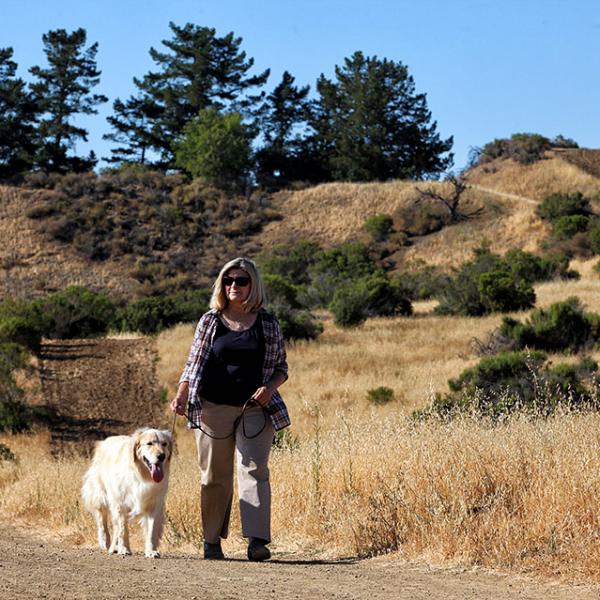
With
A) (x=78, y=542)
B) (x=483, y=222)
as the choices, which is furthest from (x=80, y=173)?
(x=78, y=542)

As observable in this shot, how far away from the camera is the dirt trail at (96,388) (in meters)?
21.0

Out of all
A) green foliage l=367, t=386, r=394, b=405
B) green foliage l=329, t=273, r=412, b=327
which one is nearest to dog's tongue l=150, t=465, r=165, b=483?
green foliage l=367, t=386, r=394, b=405

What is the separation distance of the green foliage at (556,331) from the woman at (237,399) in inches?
777

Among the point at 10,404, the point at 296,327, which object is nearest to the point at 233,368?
the point at 10,404

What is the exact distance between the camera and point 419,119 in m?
74.9

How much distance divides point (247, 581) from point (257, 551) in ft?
3.13

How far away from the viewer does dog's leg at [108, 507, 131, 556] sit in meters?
7.66

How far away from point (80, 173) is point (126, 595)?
67259 millimetres

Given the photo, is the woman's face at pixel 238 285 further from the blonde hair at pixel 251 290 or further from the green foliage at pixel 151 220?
the green foliage at pixel 151 220

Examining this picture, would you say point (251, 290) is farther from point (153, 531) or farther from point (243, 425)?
point (153, 531)

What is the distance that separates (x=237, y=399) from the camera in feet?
23.8

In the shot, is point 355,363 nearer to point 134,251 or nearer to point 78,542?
point 78,542

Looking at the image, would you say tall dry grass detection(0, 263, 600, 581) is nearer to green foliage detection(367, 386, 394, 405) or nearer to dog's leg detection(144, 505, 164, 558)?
dog's leg detection(144, 505, 164, 558)

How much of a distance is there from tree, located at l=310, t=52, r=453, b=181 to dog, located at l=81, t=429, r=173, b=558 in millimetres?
67250
